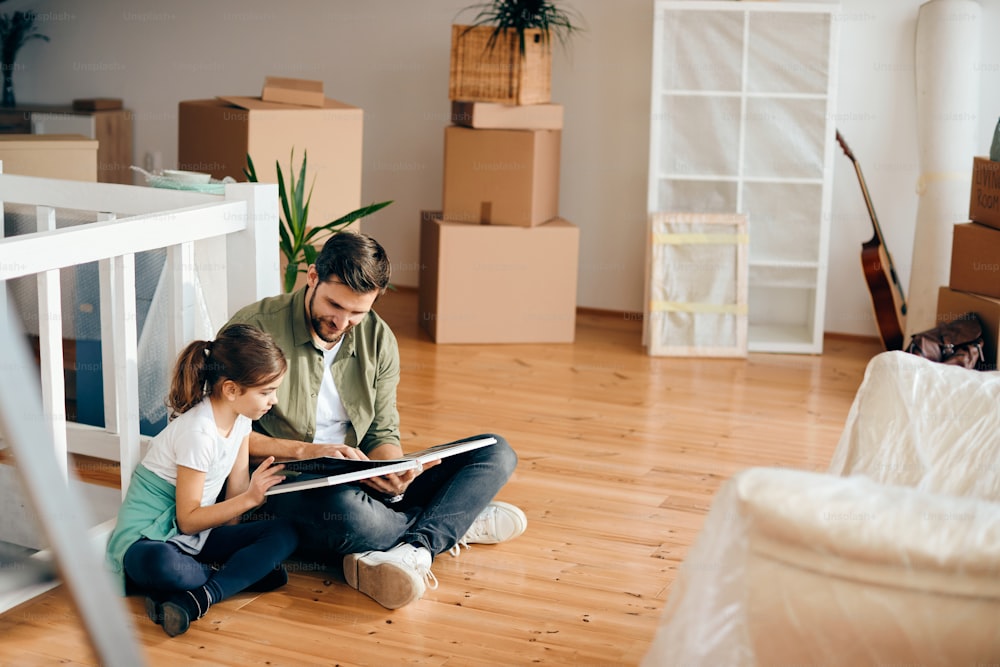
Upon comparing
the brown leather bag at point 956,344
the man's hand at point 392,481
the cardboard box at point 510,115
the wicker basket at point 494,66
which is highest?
the wicker basket at point 494,66

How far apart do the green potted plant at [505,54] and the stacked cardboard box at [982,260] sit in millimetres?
1715

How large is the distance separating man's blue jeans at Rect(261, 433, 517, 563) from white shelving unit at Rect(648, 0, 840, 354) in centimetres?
229

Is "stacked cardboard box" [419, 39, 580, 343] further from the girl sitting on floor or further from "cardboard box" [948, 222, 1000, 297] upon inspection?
the girl sitting on floor

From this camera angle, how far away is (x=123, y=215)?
8.02 feet

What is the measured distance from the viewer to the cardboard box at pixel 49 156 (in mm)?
3439

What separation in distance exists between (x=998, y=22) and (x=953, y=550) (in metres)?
3.69

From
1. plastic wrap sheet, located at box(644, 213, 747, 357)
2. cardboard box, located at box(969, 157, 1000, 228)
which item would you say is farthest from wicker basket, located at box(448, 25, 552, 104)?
cardboard box, located at box(969, 157, 1000, 228)

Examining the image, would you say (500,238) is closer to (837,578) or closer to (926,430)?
(926,430)

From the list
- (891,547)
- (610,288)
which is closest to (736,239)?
(610,288)

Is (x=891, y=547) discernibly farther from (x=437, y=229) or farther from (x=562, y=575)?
(x=437, y=229)

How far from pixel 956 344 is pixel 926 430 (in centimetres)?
161

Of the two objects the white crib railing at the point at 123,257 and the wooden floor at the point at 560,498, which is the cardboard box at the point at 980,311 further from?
the white crib railing at the point at 123,257

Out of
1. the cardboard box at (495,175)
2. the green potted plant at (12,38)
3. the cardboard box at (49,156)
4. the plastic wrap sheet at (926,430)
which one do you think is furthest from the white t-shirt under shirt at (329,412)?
the green potted plant at (12,38)

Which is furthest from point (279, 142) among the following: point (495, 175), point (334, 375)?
point (334, 375)
